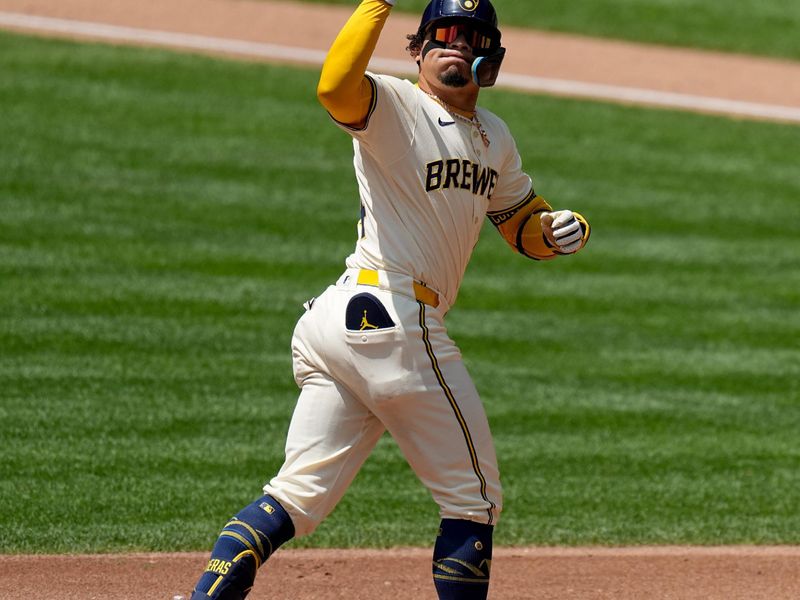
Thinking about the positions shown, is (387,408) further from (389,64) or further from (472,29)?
(389,64)

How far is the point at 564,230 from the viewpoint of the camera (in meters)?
4.52

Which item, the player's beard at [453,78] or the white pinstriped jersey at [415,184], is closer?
the white pinstriped jersey at [415,184]

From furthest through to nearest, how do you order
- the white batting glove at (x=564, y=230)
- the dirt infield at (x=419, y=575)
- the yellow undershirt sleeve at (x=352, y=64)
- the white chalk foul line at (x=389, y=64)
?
the white chalk foul line at (x=389, y=64) → the dirt infield at (x=419, y=575) → the white batting glove at (x=564, y=230) → the yellow undershirt sleeve at (x=352, y=64)

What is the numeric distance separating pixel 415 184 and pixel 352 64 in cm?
46

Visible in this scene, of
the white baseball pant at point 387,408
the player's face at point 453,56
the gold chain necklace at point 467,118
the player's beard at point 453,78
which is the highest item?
the player's face at point 453,56

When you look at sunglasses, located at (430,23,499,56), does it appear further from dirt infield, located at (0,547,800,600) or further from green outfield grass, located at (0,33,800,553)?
green outfield grass, located at (0,33,800,553)

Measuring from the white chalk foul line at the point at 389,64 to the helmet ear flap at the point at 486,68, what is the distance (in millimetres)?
10575

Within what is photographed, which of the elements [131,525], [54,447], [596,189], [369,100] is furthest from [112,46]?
[369,100]

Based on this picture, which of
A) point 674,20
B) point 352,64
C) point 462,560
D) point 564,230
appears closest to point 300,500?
point 462,560

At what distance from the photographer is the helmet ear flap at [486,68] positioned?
4.27 m

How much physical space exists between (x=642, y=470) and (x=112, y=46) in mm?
9500

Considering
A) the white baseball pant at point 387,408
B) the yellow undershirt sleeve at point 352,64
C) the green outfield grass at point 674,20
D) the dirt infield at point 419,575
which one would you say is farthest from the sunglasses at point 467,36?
the green outfield grass at point 674,20

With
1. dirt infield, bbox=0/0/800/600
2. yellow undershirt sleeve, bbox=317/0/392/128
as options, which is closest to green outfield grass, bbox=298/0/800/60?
dirt infield, bbox=0/0/800/600

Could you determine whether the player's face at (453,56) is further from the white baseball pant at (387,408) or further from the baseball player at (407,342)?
the white baseball pant at (387,408)
